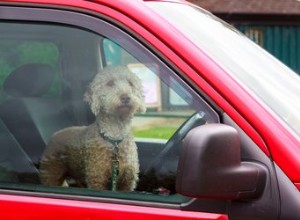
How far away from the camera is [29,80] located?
8.10 feet

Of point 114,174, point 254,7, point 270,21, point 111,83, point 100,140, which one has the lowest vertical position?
point 114,174

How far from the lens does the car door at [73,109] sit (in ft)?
6.93

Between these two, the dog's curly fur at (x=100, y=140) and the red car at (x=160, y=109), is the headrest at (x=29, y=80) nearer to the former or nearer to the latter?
the red car at (x=160, y=109)

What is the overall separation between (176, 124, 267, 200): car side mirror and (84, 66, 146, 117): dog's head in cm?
52

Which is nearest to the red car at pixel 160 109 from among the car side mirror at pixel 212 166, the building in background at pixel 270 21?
the car side mirror at pixel 212 166

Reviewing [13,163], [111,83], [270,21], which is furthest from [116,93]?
[270,21]

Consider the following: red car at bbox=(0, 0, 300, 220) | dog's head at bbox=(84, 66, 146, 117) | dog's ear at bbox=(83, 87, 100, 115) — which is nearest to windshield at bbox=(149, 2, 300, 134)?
red car at bbox=(0, 0, 300, 220)

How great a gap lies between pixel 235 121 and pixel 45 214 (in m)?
0.70

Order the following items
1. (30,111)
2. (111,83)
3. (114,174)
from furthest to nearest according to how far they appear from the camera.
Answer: (30,111) → (111,83) → (114,174)

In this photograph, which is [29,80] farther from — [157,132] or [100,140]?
[157,132]

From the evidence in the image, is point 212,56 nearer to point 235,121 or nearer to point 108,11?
point 235,121

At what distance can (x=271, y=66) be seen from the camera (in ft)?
8.33

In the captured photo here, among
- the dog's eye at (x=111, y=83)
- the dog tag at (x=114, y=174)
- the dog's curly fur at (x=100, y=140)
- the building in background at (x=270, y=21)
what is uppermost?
the building in background at (x=270, y=21)

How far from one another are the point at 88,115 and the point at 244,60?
610 millimetres
